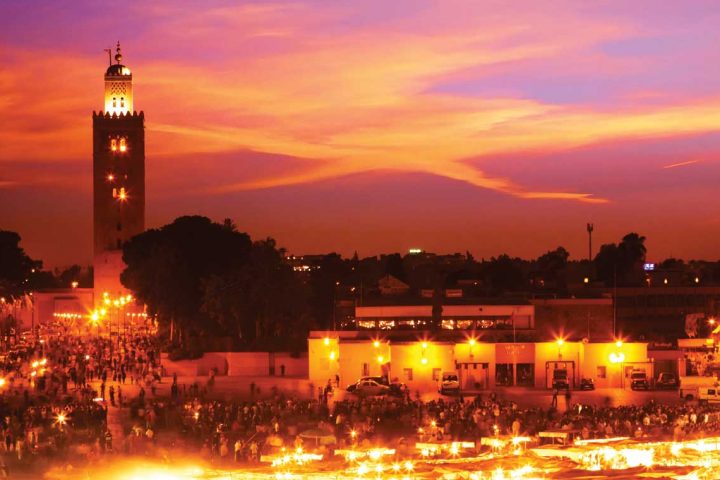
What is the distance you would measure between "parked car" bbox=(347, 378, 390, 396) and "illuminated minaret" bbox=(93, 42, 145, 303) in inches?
2284

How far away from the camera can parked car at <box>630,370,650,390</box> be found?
46.4 meters

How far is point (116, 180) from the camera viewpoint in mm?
104688

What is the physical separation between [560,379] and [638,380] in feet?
8.56

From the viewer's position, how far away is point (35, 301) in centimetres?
11838

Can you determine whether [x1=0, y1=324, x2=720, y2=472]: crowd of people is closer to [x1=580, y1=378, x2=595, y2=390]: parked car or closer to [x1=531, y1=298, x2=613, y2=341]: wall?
[x1=580, y1=378, x2=595, y2=390]: parked car

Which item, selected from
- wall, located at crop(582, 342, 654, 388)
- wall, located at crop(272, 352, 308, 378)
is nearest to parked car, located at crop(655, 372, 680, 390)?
wall, located at crop(582, 342, 654, 388)

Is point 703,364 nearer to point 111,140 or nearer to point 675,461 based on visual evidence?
point 675,461

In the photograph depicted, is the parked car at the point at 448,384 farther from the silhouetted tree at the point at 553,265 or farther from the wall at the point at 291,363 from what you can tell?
the silhouetted tree at the point at 553,265

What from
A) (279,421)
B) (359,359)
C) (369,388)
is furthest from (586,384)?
(279,421)

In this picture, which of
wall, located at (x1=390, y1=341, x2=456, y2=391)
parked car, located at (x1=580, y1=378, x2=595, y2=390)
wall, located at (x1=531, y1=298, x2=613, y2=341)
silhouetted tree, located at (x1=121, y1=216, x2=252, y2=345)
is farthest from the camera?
silhouetted tree, located at (x1=121, y1=216, x2=252, y2=345)

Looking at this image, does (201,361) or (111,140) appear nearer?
(201,361)

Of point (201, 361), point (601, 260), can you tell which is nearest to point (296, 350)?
point (201, 361)

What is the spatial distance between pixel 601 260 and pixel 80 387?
70.9m

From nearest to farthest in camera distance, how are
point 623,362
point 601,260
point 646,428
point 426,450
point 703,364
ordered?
point 426,450 → point 646,428 → point 703,364 → point 623,362 → point 601,260
